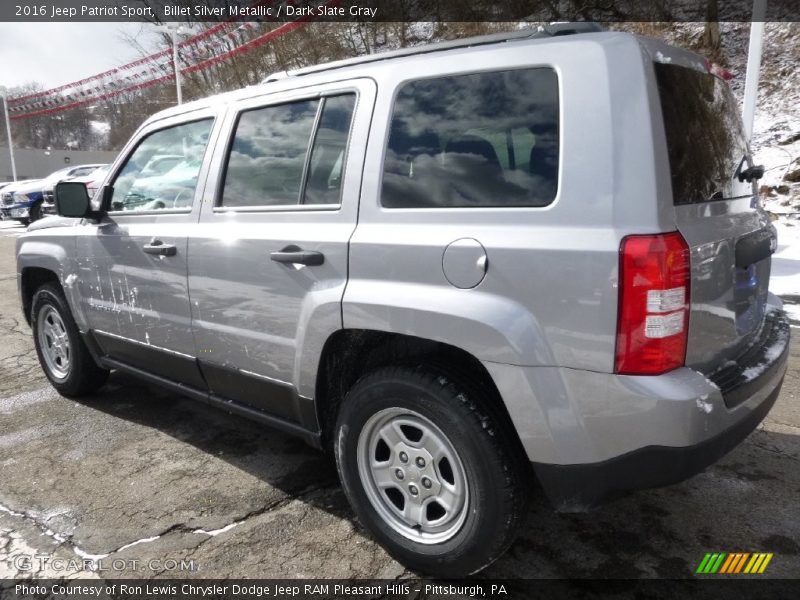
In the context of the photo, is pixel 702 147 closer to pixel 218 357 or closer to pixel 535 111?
pixel 535 111

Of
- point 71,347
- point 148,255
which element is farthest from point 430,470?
point 71,347

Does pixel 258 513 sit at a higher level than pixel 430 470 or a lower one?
lower

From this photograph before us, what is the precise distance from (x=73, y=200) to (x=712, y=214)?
3380 millimetres

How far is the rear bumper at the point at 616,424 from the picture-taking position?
1.80 metres

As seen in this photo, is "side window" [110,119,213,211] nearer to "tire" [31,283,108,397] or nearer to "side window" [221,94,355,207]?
"side window" [221,94,355,207]

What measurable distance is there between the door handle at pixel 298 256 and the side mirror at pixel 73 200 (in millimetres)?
1699

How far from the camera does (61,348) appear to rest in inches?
170

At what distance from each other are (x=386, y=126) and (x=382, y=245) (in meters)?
0.49

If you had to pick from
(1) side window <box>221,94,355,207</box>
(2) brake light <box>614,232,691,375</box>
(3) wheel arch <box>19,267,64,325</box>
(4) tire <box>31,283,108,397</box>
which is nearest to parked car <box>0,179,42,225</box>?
(3) wheel arch <box>19,267,64,325</box>

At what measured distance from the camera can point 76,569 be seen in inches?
96.5

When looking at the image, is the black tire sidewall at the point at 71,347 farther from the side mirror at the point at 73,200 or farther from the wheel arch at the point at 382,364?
the wheel arch at the point at 382,364

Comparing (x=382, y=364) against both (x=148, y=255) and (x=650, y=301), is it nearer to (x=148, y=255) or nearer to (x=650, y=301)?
(x=650, y=301)

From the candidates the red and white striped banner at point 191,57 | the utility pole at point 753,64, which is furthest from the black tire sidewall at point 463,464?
the red and white striped banner at point 191,57

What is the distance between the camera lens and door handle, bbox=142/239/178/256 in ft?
10.0
